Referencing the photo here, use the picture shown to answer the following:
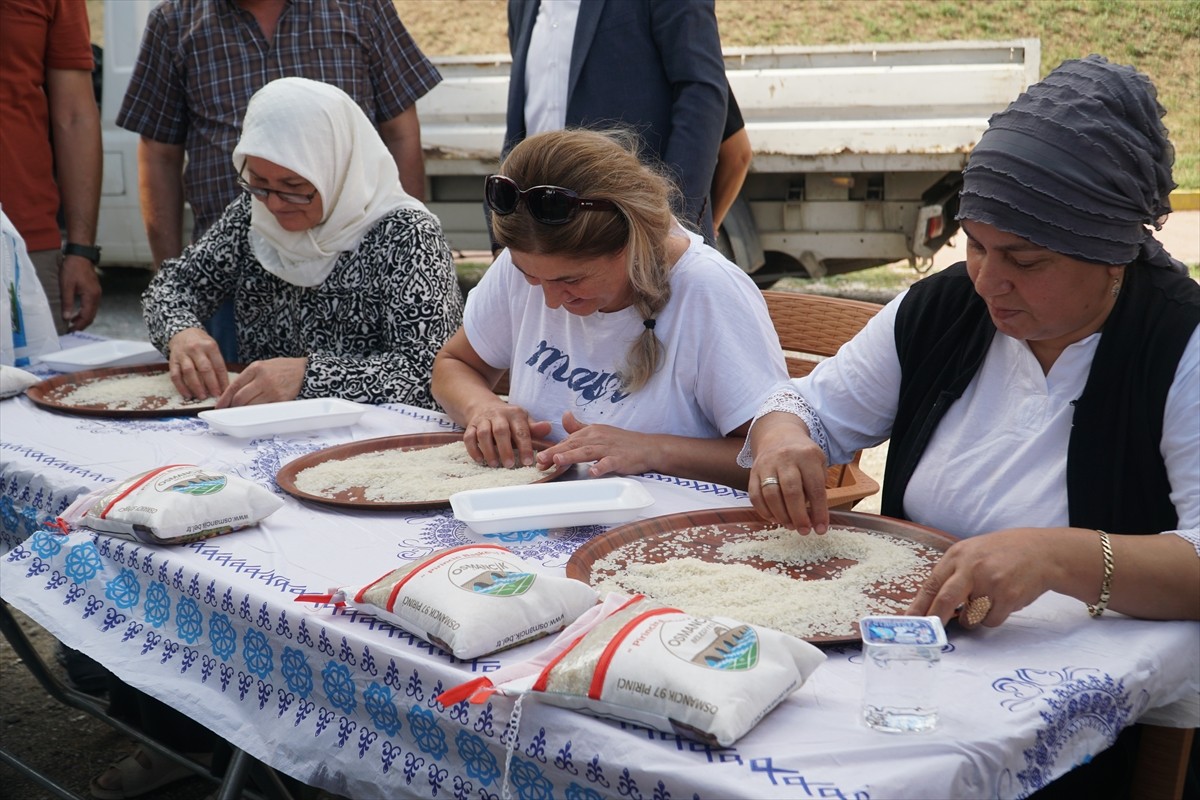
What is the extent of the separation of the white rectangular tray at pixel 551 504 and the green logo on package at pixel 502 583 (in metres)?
0.34

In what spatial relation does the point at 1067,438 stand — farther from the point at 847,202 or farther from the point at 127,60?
the point at 127,60

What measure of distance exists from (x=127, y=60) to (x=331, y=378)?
4.52m

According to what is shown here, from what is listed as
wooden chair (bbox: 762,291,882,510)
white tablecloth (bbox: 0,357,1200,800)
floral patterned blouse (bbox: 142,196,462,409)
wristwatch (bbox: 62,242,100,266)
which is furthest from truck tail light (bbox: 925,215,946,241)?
white tablecloth (bbox: 0,357,1200,800)

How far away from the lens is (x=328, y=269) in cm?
284

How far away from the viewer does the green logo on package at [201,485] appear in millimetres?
1704

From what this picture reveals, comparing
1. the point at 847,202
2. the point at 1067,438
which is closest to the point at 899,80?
the point at 847,202

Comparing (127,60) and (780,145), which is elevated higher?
(127,60)

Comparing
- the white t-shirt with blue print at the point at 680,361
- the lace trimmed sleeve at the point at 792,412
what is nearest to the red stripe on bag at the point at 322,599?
the lace trimmed sleeve at the point at 792,412

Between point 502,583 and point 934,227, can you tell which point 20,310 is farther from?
point 934,227

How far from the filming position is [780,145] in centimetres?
617

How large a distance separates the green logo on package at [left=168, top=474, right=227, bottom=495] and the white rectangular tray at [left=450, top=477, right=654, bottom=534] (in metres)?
0.35

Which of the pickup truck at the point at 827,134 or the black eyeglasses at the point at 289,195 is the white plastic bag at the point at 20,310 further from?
the pickup truck at the point at 827,134

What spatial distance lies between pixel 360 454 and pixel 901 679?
1.32 m

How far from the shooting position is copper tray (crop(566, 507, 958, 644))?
151 centimetres
